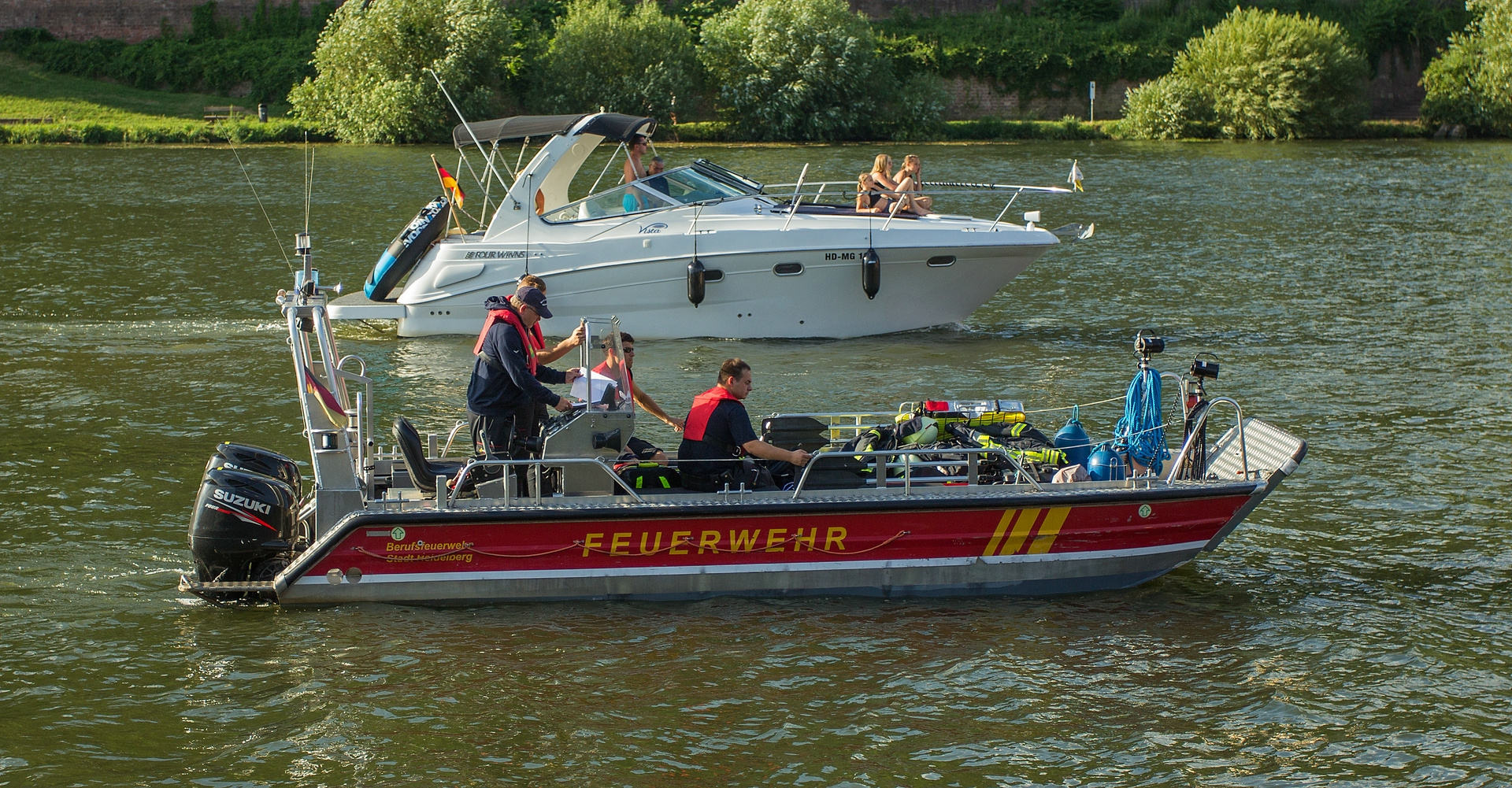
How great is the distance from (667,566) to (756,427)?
4336mm

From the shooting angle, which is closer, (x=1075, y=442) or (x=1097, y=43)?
(x=1075, y=442)

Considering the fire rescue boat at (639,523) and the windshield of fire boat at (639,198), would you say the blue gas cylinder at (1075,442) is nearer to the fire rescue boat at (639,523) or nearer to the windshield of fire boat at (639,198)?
the fire rescue boat at (639,523)

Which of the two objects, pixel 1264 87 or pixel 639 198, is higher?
pixel 1264 87

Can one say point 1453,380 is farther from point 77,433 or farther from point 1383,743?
point 77,433

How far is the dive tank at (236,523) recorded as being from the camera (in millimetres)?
8641

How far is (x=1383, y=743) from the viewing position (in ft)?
24.3

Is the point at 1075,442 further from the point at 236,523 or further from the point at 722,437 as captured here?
the point at 236,523

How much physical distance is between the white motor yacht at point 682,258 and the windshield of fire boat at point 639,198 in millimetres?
20

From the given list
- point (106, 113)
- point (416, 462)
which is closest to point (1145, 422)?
point (416, 462)

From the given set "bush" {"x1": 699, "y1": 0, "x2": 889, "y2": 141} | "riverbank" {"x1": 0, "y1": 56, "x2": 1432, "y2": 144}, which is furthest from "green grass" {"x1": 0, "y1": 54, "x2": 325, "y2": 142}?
"bush" {"x1": 699, "y1": 0, "x2": 889, "y2": 141}

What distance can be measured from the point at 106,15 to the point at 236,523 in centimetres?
6547

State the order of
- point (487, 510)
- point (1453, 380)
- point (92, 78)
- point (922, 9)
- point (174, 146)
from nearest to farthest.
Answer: point (487, 510) → point (1453, 380) → point (174, 146) → point (92, 78) → point (922, 9)

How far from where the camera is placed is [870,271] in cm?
1698

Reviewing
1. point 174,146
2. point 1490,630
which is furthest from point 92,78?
point 1490,630
